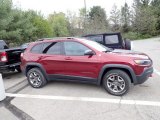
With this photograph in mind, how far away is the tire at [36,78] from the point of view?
7062 mm

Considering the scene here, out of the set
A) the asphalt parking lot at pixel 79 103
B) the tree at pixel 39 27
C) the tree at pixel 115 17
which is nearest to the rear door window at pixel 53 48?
the asphalt parking lot at pixel 79 103

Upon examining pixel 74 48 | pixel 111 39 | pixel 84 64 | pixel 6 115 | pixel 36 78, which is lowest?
pixel 6 115

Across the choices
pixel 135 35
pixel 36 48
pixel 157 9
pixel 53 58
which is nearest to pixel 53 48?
pixel 53 58

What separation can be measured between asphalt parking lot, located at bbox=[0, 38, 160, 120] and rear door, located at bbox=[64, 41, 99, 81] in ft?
1.83

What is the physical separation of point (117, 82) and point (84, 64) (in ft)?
3.55

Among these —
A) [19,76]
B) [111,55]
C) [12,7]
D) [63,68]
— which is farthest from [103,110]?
[12,7]

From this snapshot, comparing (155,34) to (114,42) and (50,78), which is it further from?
(50,78)

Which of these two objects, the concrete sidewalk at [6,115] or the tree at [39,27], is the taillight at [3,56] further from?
the tree at [39,27]

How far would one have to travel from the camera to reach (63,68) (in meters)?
6.59

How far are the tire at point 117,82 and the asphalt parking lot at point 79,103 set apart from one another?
0.17 meters

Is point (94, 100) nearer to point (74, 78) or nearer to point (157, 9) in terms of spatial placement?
point (74, 78)

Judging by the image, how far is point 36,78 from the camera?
716cm

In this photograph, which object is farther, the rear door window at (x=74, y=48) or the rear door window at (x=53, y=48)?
the rear door window at (x=53, y=48)

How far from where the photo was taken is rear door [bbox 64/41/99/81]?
6035mm
